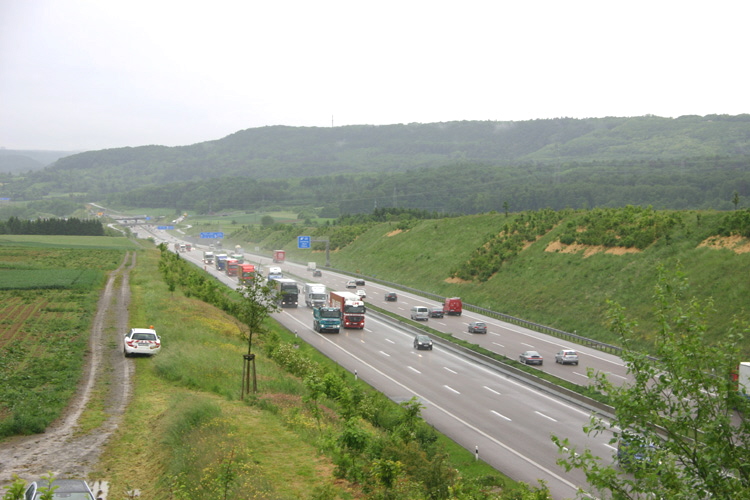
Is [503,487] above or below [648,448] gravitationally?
below

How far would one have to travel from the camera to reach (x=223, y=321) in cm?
5006

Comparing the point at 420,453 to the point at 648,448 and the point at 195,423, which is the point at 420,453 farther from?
the point at 648,448

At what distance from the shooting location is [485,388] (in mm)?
39062

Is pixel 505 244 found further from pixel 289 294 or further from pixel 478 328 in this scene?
pixel 478 328

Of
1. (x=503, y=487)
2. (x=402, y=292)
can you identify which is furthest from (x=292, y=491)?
(x=402, y=292)

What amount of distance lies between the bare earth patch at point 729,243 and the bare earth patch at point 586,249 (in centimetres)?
832

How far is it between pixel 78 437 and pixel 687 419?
17.3 meters

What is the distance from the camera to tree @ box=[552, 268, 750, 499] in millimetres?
9703

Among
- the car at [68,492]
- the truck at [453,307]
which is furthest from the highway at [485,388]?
the car at [68,492]

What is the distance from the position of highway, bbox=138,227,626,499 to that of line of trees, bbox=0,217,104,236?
13777cm

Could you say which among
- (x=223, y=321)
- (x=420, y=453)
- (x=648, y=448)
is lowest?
(x=223, y=321)

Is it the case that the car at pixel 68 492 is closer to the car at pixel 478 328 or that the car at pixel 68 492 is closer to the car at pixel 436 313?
the car at pixel 478 328

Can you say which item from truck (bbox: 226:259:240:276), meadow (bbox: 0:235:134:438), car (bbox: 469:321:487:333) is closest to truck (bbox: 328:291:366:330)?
car (bbox: 469:321:487:333)

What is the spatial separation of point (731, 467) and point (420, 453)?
10628mm
